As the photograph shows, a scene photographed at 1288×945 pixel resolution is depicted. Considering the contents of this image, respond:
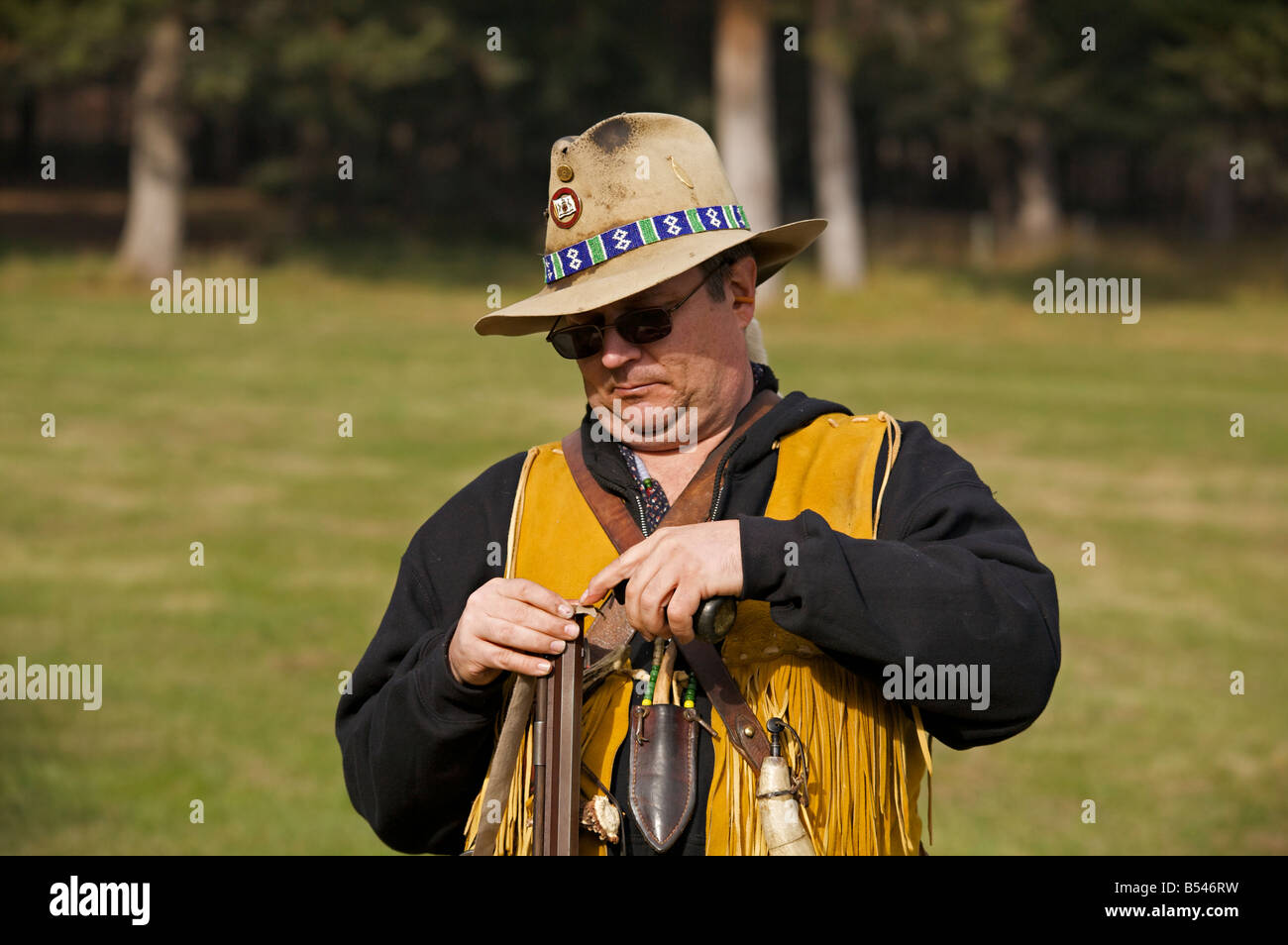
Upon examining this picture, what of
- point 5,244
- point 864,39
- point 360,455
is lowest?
point 360,455

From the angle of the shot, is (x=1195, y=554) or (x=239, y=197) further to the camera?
(x=239, y=197)

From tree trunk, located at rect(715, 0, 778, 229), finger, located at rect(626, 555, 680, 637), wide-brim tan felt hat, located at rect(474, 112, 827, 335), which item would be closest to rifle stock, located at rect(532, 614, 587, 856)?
finger, located at rect(626, 555, 680, 637)

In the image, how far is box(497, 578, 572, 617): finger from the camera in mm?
2748

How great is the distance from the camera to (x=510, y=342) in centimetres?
2592

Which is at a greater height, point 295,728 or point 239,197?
point 239,197

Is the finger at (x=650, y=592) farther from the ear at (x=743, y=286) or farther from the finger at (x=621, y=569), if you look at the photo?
the ear at (x=743, y=286)

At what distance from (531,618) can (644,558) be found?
0.73 ft

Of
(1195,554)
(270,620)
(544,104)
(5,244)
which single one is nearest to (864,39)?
(544,104)

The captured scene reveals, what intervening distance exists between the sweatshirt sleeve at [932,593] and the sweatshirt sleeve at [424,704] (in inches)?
24.1

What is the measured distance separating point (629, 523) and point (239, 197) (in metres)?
45.2

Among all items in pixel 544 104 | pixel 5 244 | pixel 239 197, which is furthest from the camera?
pixel 239 197

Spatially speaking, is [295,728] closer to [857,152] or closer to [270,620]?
[270,620]

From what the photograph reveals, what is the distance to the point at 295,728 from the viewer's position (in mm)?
8516

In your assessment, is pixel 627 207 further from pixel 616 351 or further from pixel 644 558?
pixel 644 558
